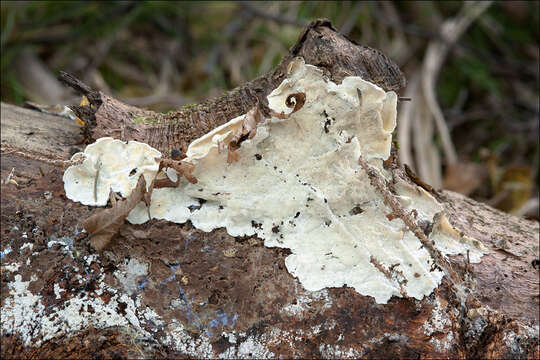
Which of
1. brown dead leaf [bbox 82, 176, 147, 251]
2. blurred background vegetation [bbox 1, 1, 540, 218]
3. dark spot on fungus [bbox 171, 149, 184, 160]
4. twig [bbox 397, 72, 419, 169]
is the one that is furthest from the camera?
blurred background vegetation [bbox 1, 1, 540, 218]

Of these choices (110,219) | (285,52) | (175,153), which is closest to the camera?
(110,219)

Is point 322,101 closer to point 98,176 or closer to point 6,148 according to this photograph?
point 98,176

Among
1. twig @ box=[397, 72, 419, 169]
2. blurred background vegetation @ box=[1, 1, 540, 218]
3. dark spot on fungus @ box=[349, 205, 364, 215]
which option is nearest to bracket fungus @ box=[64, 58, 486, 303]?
dark spot on fungus @ box=[349, 205, 364, 215]

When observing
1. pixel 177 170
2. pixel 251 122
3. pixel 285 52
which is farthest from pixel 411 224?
pixel 285 52

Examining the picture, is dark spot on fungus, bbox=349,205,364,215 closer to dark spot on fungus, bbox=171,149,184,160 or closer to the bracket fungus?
the bracket fungus

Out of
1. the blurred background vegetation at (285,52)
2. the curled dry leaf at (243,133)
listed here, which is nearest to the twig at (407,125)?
the blurred background vegetation at (285,52)

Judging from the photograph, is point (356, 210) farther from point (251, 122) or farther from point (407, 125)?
point (407, 125)

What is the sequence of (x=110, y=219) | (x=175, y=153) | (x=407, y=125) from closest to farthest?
(x=110, y=219), (x=175, y=153), (x=407, y=125)

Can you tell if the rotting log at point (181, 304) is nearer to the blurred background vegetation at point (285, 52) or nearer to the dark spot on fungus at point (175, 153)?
the dark spot on fungus at point (175, 153)
